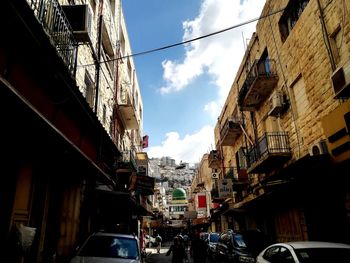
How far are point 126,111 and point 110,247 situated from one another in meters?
13.5

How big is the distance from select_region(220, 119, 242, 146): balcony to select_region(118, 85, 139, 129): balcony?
718cm

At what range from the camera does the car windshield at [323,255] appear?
19.5 feet

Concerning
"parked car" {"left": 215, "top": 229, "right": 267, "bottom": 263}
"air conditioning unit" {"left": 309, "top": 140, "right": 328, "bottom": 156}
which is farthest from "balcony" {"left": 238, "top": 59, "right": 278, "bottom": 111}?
"parked car" {"left": 215, "top": 229, "right": 267, "bottom": 263}

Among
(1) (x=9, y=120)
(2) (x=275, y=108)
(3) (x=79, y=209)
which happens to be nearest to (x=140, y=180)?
(3) (x=79, y=209)

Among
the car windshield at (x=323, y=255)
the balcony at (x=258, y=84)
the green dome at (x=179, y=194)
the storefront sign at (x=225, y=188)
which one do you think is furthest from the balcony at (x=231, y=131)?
the green dome at (x=179, y=194)

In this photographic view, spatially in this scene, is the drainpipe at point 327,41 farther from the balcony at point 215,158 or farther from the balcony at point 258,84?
the balcony at point 215,158

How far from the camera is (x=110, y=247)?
304 inches

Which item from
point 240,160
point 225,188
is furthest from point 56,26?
point 240,160

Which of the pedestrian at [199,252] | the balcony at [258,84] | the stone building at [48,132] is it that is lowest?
the pedestrian at [199,252]

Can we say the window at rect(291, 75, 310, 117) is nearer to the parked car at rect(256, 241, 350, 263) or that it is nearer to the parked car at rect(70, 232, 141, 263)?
the parked car at rect(256, 241, 350, 263)

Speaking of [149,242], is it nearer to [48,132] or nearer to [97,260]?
[97,260]

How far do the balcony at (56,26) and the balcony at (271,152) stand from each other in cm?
1033

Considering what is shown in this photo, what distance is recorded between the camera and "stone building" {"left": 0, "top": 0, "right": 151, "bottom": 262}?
214 inches

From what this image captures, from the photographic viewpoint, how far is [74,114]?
31.4ft
